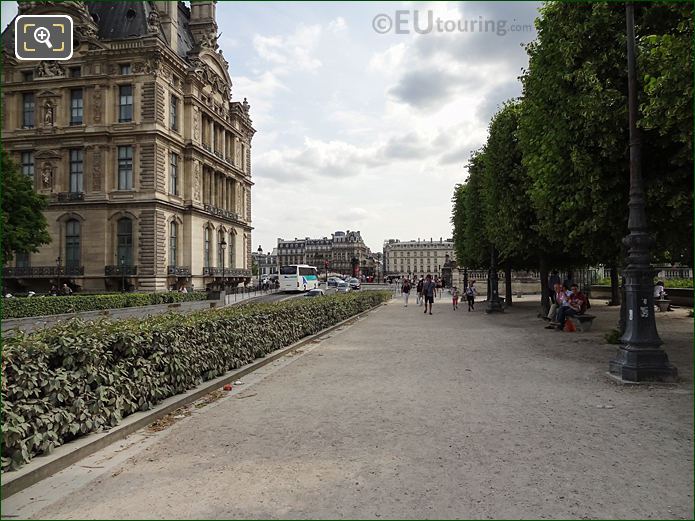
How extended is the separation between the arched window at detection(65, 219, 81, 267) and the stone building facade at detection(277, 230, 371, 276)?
399ft

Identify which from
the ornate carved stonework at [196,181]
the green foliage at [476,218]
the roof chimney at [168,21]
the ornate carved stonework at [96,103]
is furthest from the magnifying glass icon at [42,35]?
the roof chimney at [168,21]

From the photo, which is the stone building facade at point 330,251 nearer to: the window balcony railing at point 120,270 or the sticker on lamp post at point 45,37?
the window balcony railing at point 120,270

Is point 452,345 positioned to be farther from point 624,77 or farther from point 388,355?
point 624,77

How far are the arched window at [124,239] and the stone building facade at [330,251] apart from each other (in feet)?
399

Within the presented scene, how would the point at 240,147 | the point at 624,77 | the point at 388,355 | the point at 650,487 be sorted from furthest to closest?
the point at 240,147, the point at 388,355, the point at 624,77, the point at 650,487

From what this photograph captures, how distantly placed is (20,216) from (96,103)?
1915cm

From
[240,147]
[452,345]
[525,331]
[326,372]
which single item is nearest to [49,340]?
[326,372]

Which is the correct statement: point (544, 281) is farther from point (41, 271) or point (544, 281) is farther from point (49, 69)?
point (49, 69)

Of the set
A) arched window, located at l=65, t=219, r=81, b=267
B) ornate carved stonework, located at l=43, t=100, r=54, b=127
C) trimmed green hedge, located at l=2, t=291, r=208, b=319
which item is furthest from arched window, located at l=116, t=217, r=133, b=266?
trimmed green hedge, located at l=2, t=291, r=208, b=319

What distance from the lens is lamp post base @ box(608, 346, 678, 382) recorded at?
8.47 meters

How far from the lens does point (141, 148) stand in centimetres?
4569

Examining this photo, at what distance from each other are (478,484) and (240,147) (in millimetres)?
68419

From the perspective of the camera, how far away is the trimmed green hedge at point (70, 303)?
74.3 ft

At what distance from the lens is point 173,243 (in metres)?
49.0
